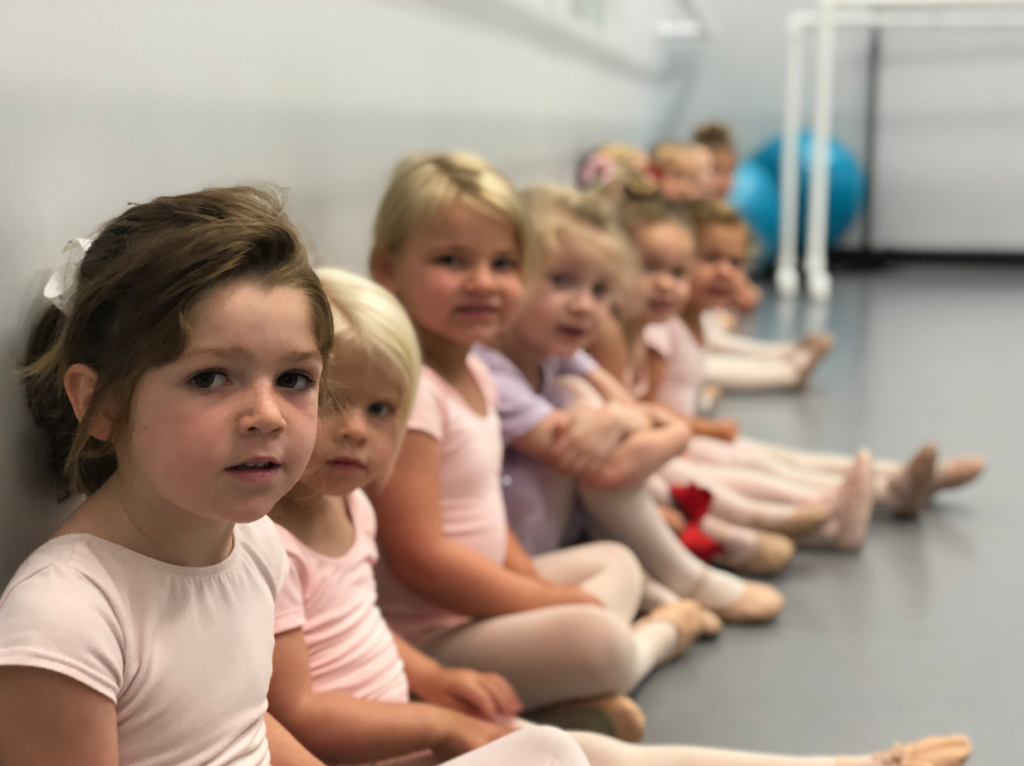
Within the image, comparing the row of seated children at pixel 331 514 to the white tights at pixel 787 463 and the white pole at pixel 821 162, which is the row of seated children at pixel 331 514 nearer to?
the white tights at pixel 787 463

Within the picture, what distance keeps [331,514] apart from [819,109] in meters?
4.00

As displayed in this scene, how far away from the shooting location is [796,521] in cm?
193

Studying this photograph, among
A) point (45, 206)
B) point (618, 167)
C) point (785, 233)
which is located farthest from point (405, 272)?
point (785, 233)

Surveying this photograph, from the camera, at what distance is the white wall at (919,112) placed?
5617mm

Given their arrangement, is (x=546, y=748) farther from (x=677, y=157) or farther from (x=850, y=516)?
(x=677, y=157)

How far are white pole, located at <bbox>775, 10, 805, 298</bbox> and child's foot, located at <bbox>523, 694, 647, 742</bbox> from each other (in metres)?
3.86

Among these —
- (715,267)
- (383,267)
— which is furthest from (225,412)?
(715,267)

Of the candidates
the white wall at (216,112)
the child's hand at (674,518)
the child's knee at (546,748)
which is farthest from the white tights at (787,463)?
the child's knee at (546,748)

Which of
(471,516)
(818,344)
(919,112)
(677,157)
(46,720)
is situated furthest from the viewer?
(919,112)

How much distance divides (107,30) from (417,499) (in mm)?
554

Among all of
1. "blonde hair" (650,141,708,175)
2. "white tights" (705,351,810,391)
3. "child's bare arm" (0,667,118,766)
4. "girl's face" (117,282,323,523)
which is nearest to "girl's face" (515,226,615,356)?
"girl's face" (117,282,323,523)

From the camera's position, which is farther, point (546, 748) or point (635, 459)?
point (635, 459)

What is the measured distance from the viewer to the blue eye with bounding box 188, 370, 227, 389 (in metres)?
0.72

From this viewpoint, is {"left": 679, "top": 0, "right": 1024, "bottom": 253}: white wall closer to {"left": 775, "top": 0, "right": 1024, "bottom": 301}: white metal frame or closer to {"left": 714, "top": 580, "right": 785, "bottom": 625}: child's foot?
{"left": 775, "top": 0, "right": 1024, "bottom": 301}: white metal frame
